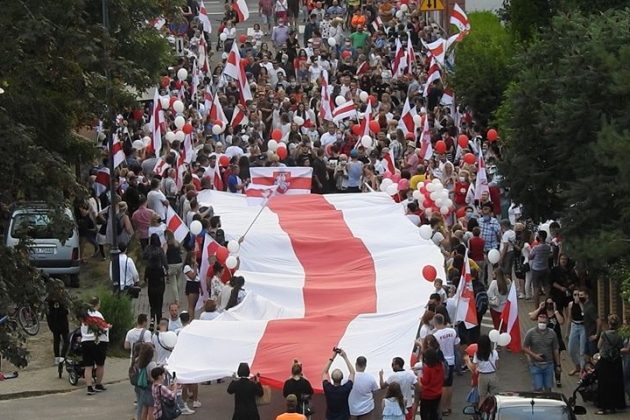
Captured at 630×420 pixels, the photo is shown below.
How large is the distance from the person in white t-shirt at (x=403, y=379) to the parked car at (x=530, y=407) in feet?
6.19

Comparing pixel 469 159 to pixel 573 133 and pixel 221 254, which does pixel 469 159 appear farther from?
pixel 221 254

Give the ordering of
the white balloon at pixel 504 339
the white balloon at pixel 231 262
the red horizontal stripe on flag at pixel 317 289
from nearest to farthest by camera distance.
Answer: the red horizontal stripe on flag at pixel 317 289 < the white balloon at pixel 504 339 < the white balloon at pixel 231 262

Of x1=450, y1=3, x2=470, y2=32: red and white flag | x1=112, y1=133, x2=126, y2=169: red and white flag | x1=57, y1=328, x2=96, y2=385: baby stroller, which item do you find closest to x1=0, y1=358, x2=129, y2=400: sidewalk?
x1=57, y1=328, x2=96, y2=385: baby stroller

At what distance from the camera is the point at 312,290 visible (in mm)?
28422

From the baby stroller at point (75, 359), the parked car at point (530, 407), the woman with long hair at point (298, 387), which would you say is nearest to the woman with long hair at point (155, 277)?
the baby stroller at point (75, 359)

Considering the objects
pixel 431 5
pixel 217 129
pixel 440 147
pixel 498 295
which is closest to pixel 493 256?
pixel 498 295

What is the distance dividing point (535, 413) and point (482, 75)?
2100 centimetres

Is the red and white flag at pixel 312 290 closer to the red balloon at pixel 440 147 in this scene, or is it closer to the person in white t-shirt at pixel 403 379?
the person in white t-shirt at pixel 403 379

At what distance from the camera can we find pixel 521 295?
32.2 m

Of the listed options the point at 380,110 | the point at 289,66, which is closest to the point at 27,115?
the point at 380,110

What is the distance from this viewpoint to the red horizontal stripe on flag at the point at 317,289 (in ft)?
80.1

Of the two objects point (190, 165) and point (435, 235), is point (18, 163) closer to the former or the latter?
point (435, 235)

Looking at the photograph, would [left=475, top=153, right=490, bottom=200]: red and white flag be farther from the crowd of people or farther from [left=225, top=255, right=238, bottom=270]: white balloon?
[left=225, top=255, right=238, bottom=270]: white balloon

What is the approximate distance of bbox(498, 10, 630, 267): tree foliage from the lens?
24.5 m
